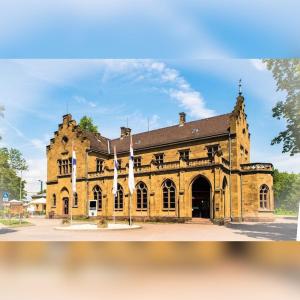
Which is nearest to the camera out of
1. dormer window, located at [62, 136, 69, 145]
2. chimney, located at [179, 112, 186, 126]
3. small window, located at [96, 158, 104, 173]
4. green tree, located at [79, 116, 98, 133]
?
chimney, located at [179, 112, 186, 126]

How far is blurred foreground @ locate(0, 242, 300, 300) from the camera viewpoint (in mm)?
6652

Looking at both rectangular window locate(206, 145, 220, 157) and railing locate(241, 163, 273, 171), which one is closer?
railing locate(241, 163, 273, 171)

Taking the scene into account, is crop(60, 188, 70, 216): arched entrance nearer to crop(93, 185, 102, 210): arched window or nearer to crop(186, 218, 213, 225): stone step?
crop(93, 185, 102, 210): arched window

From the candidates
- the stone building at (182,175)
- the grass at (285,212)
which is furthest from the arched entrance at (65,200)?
the grass at (285,212)

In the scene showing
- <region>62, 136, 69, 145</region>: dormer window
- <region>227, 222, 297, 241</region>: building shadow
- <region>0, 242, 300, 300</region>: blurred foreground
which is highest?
<region>62, 136, 69, 145</region>: dormer window

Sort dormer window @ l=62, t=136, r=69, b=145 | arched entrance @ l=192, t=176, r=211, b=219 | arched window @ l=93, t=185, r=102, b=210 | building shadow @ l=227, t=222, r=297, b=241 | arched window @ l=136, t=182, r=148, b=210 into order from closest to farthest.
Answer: building shadow @ l=227, t=222, r=297, b=241
arched entrance @ l=192, t=176, r=211, b=219
arched window @ l=136, t=182, r=148, b=210
arched window @ l=93, t=185, r=102, b=210
dormer window @ l=62, t=136, r=69, b=145

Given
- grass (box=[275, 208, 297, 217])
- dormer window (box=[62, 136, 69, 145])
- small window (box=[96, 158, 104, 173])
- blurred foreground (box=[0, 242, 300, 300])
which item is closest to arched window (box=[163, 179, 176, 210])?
small window (box=[96, 158, 104, 173])

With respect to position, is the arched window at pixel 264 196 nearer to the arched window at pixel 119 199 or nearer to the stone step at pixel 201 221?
the stone step at pixel 201 221

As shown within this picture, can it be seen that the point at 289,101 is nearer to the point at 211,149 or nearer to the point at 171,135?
the point at 211,149

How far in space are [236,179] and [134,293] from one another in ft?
77.8

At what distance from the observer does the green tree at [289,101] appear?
1777cm

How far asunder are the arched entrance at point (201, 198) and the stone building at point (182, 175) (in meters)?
0.08

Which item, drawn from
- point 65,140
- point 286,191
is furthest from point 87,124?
point 286,191

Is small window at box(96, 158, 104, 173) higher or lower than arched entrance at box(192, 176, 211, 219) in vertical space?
higher
